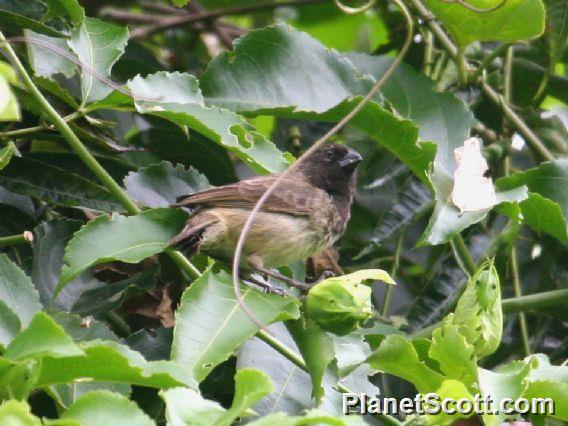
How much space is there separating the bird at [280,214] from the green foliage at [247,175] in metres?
0.08

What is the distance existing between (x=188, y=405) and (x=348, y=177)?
235 cm

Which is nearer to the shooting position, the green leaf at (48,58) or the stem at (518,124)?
the green leaf at (48,58)

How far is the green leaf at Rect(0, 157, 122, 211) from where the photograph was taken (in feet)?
11.2

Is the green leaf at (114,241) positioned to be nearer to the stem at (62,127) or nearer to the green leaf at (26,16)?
the stem at (62,127)

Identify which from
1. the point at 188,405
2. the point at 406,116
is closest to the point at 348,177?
the point at 406,116

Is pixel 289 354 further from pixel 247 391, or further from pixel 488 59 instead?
pixel 488 59

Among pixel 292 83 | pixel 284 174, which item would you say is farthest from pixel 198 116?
pixel 292 83

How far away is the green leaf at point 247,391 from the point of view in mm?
2102

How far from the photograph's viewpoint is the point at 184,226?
129 inches

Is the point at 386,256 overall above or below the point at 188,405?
below

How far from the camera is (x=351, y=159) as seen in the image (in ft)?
14.3

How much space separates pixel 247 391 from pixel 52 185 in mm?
1489

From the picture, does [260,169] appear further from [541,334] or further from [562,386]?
[541,334]

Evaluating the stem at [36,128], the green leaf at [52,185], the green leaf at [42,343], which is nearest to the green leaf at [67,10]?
the stem at [36,128]
